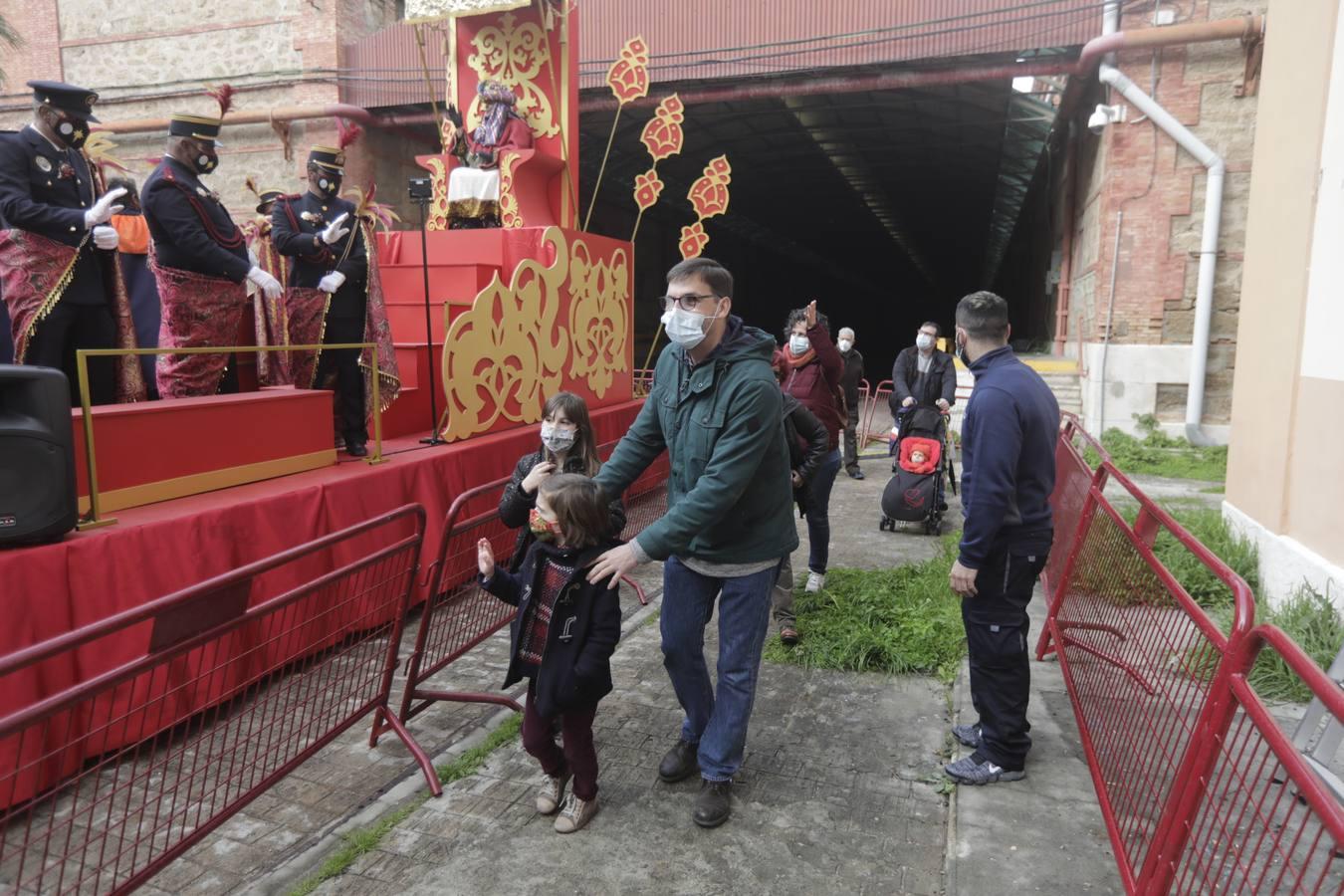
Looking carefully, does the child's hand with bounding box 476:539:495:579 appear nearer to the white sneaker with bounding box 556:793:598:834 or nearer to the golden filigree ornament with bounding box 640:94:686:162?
the white sneaker with bounding box 556:793:598:834

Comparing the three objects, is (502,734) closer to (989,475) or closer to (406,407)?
(989,475)

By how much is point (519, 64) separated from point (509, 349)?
3414 millimetres

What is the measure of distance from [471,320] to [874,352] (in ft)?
115

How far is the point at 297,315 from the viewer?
A: 17.9 feet

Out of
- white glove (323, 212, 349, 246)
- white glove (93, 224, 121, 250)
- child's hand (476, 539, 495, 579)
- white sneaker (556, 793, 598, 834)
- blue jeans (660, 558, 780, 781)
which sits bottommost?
white sneaker (556, 793, 598, 834)

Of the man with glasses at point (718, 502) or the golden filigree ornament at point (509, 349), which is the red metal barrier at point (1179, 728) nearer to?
the man with glasses at point (718, 502)

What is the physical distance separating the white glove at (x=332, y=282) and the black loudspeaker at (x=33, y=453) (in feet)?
7.35

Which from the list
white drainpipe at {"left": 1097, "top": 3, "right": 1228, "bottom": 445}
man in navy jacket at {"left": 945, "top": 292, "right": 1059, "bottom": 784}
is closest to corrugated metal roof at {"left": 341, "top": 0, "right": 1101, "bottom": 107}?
white drainpipe at {"left": 1097, "top": 3, "right": 1228, "bottom": 445}

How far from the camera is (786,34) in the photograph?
13.5 m

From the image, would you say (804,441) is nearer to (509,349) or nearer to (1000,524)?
(1000,524)

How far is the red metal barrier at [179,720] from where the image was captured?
2.26m

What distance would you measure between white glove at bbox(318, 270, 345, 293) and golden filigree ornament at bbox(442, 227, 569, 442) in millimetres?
753

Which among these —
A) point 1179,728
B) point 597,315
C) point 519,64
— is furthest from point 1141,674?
Result: point 519,64

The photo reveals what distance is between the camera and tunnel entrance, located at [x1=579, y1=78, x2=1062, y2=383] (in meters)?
16.2
